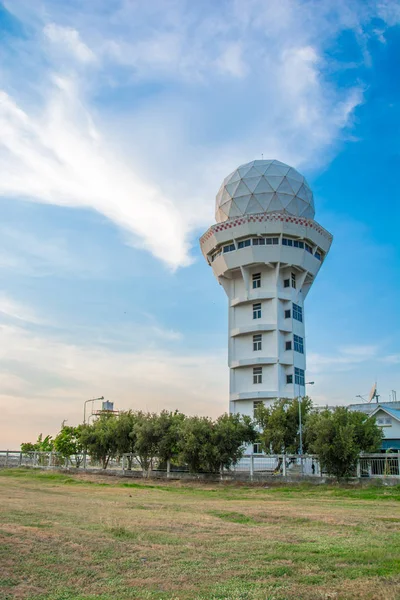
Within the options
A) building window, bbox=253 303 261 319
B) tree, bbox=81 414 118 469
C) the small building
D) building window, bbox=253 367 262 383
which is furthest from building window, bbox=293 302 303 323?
tree, bbox=81 414 118 469

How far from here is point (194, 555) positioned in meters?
11.4

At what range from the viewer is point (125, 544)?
12406 millimetres

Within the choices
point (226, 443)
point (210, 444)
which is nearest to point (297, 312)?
point (226, 443)

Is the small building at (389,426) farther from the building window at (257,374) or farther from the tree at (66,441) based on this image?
the tree at (66,441)

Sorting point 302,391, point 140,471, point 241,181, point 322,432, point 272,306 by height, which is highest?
point 241,181

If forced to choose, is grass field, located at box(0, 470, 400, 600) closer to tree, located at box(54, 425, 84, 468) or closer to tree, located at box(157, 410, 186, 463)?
tree, located at box(157, 410, 186, 463)

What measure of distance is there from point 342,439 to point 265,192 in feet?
103

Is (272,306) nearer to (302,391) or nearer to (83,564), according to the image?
(302,391)

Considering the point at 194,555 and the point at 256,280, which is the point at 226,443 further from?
the point at 194,555

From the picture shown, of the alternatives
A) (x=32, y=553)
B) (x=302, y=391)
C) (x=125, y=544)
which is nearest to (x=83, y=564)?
(x=32, y=553)

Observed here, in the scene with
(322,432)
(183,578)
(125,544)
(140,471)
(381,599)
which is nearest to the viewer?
(381,599)

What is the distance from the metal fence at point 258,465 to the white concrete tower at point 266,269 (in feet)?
40.7

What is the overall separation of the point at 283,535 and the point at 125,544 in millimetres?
4369

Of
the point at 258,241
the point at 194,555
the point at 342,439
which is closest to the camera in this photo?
the point at 194,555
